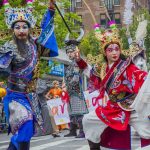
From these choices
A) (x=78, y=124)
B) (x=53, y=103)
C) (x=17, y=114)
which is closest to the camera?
(x=17, y=114)

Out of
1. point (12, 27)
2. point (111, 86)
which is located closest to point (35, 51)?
point (12, 27)

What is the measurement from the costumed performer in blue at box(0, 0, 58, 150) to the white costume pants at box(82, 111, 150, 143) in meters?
0.55

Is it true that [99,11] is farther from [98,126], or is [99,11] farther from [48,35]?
[98,126]

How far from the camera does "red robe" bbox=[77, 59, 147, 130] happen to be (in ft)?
21.2

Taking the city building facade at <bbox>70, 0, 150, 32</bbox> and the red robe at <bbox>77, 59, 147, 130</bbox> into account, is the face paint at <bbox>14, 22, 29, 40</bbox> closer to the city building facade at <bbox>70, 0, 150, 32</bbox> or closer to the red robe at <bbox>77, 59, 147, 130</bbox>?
the red robe at <bbox>77, 59, 147, 130</bbox>

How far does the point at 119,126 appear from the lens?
6469mm

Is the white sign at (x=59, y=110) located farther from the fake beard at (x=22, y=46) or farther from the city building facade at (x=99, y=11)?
the city building facade at (x=99, y=11)

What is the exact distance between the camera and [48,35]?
22.5 feet

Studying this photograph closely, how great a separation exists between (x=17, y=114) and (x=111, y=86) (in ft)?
3.63

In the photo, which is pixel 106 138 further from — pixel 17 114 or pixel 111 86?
pixel 17 114

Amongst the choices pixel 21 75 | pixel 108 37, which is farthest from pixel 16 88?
pixel 108 37

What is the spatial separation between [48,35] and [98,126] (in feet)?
4.02

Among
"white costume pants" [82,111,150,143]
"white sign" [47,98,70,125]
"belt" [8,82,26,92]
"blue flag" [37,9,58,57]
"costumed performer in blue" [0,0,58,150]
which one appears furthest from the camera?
"white sign" [47,98,70,125]

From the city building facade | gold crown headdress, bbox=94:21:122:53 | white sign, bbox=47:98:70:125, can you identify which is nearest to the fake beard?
gold crown headdress, bbox=94:21:122:53
